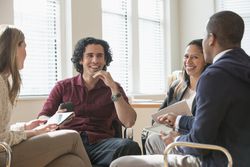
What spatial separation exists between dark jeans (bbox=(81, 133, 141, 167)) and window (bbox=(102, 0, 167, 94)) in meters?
2.66

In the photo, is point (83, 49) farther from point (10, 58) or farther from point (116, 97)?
point (10, 58)

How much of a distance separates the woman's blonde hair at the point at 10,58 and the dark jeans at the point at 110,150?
0.68 meters

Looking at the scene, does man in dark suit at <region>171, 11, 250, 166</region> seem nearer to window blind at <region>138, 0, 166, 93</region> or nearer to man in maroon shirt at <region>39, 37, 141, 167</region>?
man in maroon shirt at <region>39, 37, 141, 167</region>

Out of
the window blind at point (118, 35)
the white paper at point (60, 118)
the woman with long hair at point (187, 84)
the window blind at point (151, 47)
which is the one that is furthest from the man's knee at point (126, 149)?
the window blind at point (151, 47)

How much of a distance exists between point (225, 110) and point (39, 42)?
2.82 m

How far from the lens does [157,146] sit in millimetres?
2607

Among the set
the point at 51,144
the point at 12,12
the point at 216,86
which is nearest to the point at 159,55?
the point at 12,12

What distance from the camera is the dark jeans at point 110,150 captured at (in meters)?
2.36

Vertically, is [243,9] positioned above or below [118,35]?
above

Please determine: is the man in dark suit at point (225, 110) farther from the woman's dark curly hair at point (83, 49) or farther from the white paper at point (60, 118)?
the woman's dark curly hair at point (83, 49)

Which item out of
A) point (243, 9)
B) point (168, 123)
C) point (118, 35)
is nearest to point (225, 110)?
point (168, 123)

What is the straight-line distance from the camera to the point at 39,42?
3.96 m

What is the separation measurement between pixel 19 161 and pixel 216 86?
1.09 metres

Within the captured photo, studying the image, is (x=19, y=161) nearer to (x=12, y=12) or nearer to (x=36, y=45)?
(x=12, y=12)
